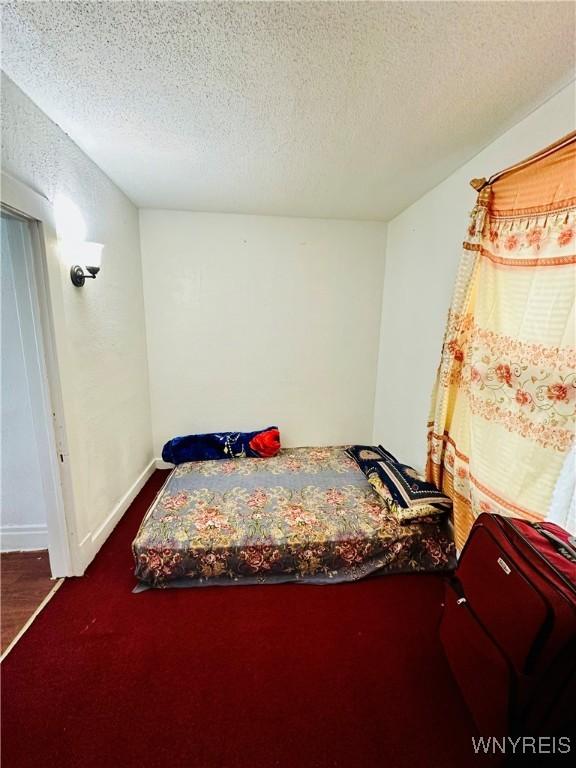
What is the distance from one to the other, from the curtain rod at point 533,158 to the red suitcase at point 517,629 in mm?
1456

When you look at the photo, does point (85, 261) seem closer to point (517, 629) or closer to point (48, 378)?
point (48, 378)

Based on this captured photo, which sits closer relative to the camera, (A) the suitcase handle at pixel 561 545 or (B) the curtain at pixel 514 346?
(A) the suitcase handle at pixel 561 545

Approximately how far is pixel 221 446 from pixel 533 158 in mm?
2779

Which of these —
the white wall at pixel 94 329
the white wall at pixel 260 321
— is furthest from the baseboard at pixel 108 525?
the white wall at pixel 260 321

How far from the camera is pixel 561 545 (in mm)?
1046


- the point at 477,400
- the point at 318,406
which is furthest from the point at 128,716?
the point at 318,406

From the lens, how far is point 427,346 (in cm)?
221

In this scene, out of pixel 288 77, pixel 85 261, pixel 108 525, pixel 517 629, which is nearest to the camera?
pixel 517 629

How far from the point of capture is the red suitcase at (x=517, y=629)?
35.1 inches

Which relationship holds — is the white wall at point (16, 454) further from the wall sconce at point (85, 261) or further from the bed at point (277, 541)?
the bed at point (277, 541)

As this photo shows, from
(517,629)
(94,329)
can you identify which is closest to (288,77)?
(94,329)

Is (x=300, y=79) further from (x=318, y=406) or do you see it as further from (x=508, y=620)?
(x=318, y=406)

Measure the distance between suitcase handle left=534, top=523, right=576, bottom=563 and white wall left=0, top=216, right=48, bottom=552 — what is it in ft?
7.82

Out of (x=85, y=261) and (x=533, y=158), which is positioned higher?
(x=533, y=158)
